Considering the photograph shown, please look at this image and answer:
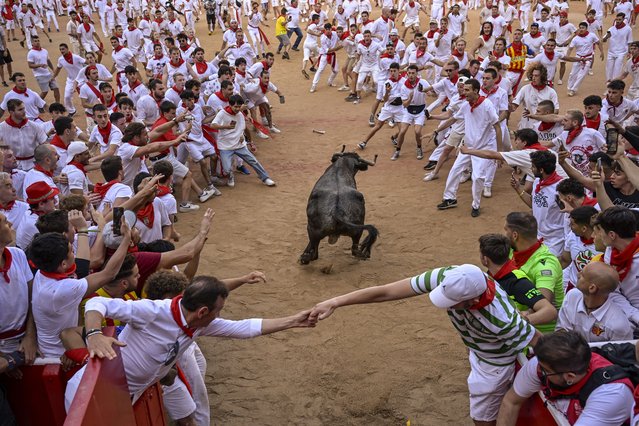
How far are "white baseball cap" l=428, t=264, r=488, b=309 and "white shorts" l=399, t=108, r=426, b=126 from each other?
9.28 meters

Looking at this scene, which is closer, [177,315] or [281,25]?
[177,315]

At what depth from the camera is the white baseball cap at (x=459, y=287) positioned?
3604mm

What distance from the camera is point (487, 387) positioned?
4.12 meters

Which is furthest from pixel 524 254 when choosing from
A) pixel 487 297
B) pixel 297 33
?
pixel 297 33

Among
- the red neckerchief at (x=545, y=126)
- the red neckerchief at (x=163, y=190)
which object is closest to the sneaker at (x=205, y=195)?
the red neckerchief at (x=163, y=190)

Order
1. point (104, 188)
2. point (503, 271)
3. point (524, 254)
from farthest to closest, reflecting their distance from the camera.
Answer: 1. point (104, 188)
2. point (524, 254)
3. point (503, 271)

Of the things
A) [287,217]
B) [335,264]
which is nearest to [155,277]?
[335,264]

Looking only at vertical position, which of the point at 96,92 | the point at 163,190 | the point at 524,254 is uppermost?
the point at 524,254

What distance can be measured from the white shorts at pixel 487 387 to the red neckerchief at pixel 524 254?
1108mm

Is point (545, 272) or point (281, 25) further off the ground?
point (545, 272)

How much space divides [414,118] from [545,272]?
818cm

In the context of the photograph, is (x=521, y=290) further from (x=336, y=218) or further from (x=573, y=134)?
(x=573, y=134)

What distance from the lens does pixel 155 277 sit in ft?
15.0

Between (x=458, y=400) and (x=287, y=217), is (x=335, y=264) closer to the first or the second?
(x=287, y=217)
